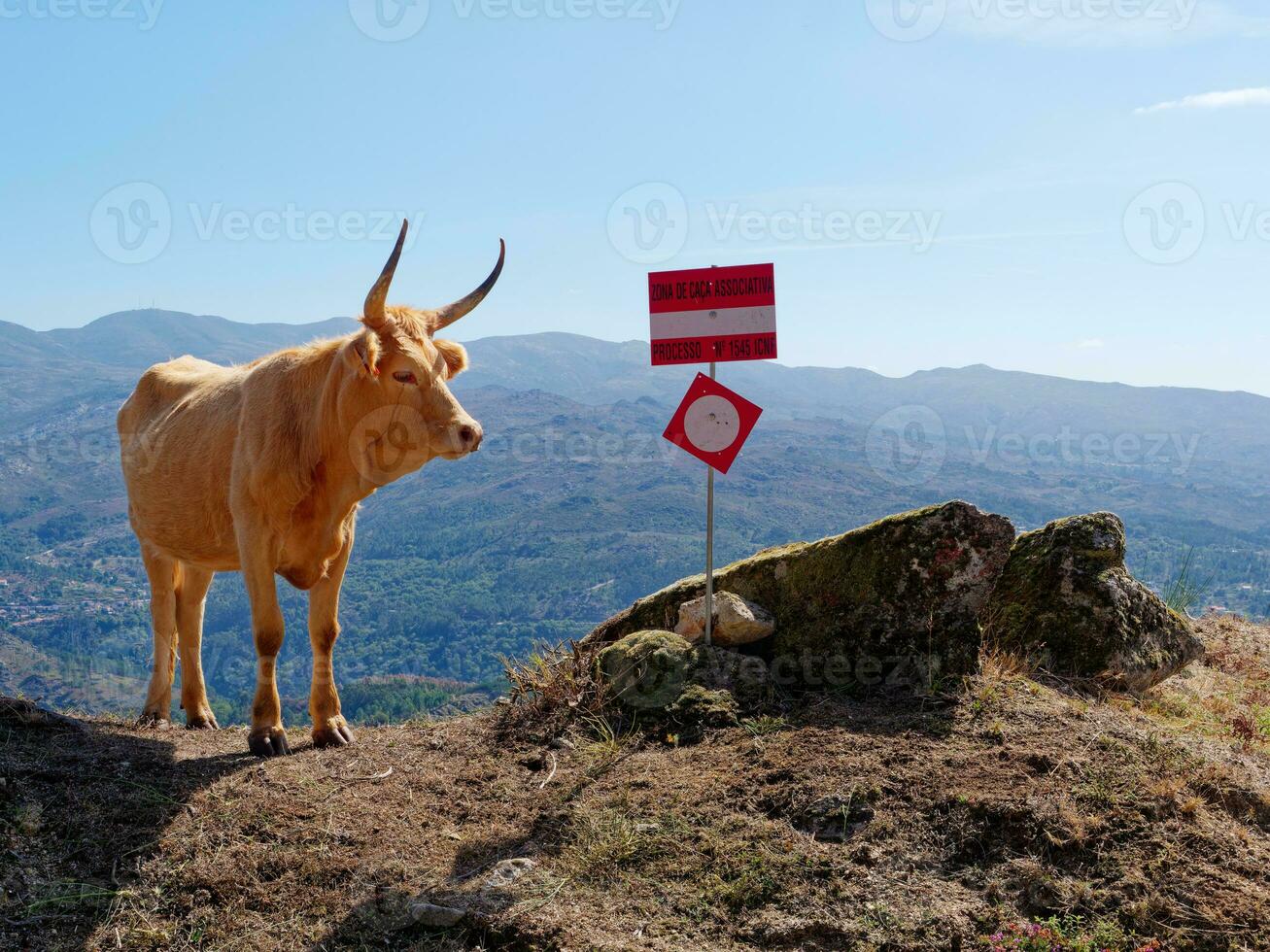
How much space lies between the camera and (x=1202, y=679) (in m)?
9.30

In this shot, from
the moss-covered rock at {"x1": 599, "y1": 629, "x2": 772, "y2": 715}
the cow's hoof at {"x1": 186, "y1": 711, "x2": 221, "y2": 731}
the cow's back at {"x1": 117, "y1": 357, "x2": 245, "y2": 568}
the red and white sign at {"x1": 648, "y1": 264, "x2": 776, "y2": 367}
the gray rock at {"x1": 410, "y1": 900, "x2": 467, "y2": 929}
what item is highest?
the red and white sign at {"x1": 648, "y1": 264, "x2": 776, "y2": 367}

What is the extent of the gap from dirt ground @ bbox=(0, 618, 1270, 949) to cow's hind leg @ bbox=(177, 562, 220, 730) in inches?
89.1

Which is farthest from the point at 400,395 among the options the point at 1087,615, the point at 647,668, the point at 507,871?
the point at 1087,615

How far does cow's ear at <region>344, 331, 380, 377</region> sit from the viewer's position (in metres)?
6.93

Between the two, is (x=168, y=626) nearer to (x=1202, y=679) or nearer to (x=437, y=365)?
(x=437, y=365)

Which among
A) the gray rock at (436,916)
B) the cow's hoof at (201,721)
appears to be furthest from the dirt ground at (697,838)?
the cow's hoof at (201,721)

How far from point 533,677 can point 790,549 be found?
2.39 m

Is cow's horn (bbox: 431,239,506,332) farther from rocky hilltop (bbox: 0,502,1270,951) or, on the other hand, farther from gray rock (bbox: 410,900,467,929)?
gray rock (bbox: 410,900,467,929)

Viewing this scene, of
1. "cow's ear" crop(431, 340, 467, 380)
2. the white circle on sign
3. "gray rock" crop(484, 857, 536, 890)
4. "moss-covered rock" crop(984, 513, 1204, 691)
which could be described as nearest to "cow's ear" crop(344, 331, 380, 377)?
"cow's ear" crop(431, 340, 467, 380)

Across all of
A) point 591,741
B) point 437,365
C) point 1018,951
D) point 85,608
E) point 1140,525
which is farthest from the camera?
point 1140,525

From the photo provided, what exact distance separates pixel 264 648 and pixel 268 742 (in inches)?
28.7

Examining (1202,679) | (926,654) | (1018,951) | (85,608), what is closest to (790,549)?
(926,654)

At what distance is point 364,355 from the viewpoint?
6938 millimetres

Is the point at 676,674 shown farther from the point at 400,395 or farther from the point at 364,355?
the point at 364,355
